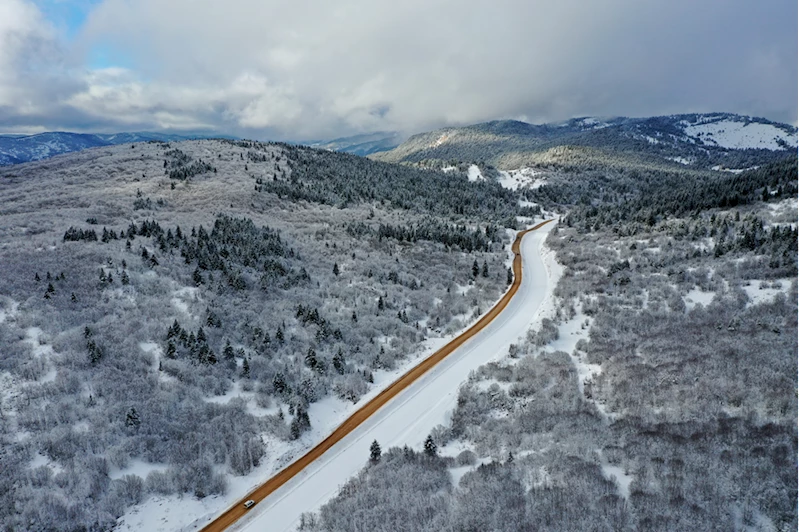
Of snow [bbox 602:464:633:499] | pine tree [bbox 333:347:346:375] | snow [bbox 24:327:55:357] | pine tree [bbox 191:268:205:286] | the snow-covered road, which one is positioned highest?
pine tree [bbox 191:268:205:286]

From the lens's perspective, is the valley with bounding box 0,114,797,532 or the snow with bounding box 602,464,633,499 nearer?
the snow with bounding box 602,464,633,499

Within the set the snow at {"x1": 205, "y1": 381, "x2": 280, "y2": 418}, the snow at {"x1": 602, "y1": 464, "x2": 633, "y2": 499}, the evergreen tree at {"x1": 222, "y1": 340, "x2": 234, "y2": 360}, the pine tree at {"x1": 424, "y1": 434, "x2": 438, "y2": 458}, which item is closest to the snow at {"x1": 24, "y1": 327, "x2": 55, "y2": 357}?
the evergreen tree at {"x1": 222, "y1": 340, "x2": 234, "y2": 360}

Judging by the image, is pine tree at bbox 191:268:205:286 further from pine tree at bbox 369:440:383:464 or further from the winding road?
pine tree at bbox 369:440:383:464

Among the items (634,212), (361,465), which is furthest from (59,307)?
(634,212)

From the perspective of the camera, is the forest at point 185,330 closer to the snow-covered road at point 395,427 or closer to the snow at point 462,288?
the snow at point 462,288

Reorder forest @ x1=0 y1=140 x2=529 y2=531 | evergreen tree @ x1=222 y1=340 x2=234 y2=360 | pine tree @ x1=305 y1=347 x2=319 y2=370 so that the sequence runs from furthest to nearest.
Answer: pine tree @ x1=305 y1=347 x2=319 y2=370 < evergreen tree @ x1=222 y1=340 x2=234 y2=360 < forest @ x1=0 y1=140 x2=529 y2=531

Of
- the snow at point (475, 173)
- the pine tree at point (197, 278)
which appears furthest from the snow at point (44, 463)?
the snow at point (475, 173)
